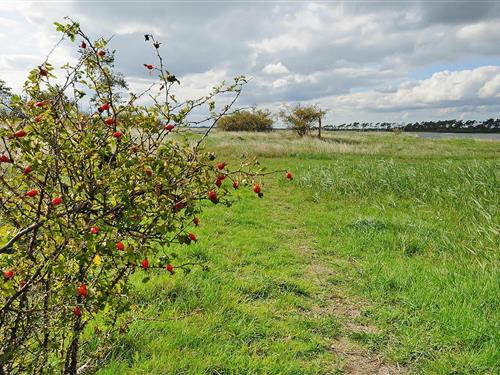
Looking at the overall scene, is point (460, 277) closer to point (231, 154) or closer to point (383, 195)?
point (383, 195)

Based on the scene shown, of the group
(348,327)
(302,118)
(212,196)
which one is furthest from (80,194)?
(302,118)

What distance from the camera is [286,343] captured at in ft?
12.0

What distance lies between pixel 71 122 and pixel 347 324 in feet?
11.1

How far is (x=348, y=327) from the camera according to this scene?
4074mm

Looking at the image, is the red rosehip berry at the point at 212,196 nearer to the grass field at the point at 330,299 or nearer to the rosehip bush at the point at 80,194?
the rosehip bush at the point at 80,194

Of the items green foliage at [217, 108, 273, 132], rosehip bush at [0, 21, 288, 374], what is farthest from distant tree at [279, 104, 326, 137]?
rosehip bush at [0, 21, 288, 374]

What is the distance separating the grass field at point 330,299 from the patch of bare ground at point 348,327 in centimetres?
1

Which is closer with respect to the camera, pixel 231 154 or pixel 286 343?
pixel 286 343

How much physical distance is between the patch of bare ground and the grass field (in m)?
0.01

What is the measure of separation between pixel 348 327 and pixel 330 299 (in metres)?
0.64

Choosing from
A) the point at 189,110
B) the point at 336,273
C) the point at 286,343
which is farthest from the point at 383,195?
the point at 189,110

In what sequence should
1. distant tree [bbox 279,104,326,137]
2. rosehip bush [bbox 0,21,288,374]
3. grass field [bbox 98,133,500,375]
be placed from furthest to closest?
1. distant tree [bbox 279,104,326,137]
2. grass field [bbox 98,133,500,375]
3. rosehip bush [bbox 0,21,288,374]

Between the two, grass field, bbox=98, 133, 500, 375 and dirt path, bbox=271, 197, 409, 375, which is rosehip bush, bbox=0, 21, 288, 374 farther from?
dirt path, bbox=271, 197, 409, 375

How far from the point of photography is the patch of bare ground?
11.2ft
